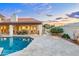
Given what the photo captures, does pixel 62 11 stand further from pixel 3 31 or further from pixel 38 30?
pixel 3 31

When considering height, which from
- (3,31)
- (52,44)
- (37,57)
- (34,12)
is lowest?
(37,57)

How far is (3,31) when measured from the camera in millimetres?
1649

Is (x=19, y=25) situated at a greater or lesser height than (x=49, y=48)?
greater

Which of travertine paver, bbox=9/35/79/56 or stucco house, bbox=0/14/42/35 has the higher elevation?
stucco house, bbox=0/14/42/35

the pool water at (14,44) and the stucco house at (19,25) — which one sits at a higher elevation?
the stucco house at (19,25)

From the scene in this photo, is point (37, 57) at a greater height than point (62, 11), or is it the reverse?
point (62, 11)

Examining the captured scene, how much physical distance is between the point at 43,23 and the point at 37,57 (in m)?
0.31

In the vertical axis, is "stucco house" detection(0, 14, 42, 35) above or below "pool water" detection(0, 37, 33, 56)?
above

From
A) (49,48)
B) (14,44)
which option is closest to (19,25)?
(14,44)

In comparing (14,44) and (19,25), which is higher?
(19,25)

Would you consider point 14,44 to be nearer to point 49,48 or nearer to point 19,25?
point 19,25

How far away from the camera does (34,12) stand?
1665mm

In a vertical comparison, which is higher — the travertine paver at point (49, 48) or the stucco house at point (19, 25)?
the stucco house at point (19, 25)

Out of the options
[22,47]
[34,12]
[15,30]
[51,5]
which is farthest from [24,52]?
[51,5]
